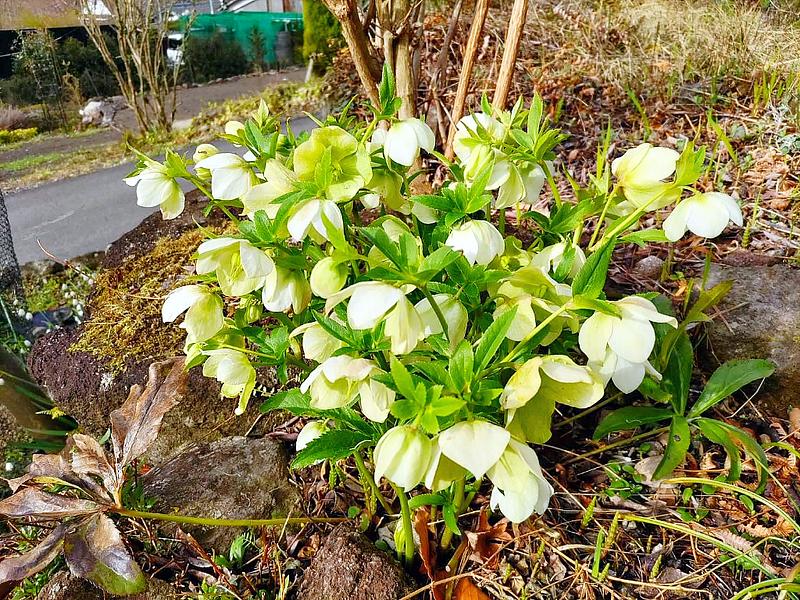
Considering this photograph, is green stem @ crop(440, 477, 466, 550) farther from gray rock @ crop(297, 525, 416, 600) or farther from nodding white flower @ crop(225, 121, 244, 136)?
nodding white flower @ crop(225, 121, 244, 136)

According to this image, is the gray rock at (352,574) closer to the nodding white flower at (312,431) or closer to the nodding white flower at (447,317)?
the nodding white flower at (312,431)

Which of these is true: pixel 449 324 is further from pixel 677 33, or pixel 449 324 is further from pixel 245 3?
pixel 677 33

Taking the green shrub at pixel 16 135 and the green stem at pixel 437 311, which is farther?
the green shrub at pixel 16 135

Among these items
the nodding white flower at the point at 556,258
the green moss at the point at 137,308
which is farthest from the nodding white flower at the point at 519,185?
the green moss at the point at 137,308

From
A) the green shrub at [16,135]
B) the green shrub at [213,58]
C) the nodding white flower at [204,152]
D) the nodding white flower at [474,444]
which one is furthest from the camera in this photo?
the green shrub at [213,58]

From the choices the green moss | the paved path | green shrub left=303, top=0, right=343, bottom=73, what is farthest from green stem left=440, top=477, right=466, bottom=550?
green shrub left=303, top=0, right=343, bottom=73

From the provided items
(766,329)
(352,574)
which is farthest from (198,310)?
(766,329)

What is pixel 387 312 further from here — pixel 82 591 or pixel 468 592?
pixel 82 591
